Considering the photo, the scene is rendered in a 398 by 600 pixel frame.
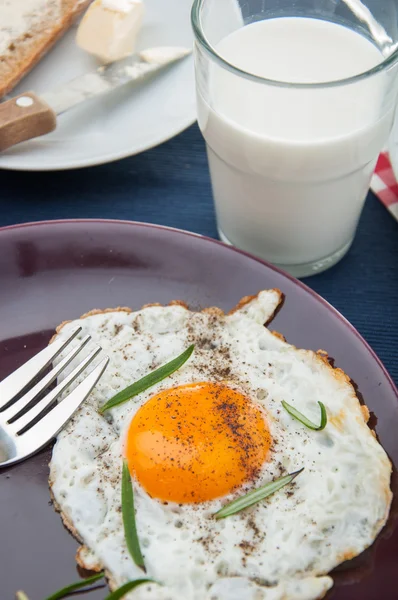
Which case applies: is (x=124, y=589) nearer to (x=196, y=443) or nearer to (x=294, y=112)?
(x=196, y=443)

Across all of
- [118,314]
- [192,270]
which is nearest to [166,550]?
[118,314]

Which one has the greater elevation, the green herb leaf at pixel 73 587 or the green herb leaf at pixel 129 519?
the green herb leaf at pixel 129 519

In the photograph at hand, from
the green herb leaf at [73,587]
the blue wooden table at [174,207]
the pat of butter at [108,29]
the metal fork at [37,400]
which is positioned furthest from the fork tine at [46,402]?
the pat of butter at [108,29]

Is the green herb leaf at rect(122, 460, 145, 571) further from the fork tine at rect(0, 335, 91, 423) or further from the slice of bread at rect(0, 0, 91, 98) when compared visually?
the slice of bread at rect(0, 0, 91, 98)

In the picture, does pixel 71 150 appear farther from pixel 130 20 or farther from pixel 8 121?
pixel 130 20

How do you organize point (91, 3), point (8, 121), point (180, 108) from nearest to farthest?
1. point (8, 121)
2. point (180, 108)
3. point (91, 3)

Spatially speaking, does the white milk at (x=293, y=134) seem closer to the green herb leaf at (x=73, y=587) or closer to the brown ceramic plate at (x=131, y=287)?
the brown ceramic plate at (x=131, y=287)

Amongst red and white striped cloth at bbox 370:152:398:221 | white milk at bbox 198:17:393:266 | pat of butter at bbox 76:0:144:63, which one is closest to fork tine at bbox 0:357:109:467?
white milk at bbox 198:17:393:266
